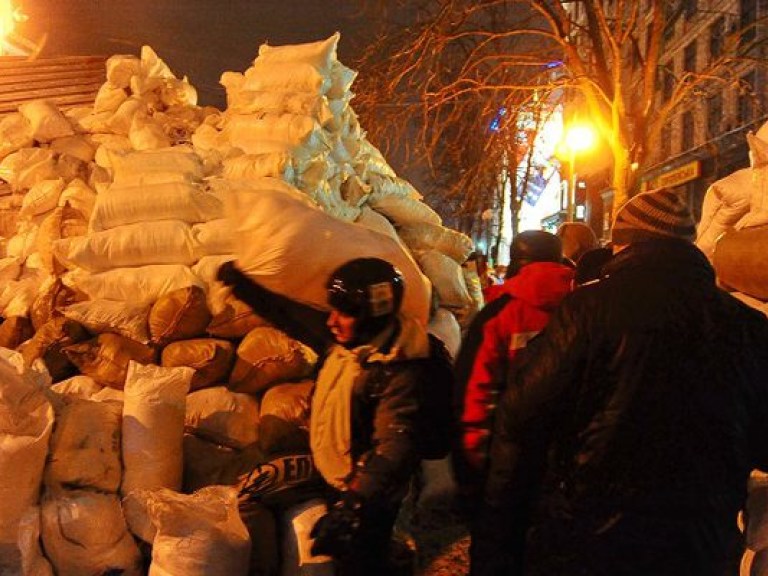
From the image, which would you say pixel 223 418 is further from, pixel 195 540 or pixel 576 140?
pixel 576 140

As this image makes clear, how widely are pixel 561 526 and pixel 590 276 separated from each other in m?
1.67

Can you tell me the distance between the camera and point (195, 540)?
2.92m

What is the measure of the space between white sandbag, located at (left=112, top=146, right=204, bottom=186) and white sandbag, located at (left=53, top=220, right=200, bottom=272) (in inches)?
18.1

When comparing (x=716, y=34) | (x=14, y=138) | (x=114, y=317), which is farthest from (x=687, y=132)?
(x=114, y=317)

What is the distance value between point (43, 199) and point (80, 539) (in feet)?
13.3

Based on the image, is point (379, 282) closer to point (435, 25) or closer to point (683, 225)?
point (683, 225)

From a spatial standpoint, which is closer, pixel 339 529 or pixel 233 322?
pixel 339 529

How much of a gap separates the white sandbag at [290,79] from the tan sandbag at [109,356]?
2.68 meters

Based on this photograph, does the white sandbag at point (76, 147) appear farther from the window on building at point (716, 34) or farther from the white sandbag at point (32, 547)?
the window on building at point (716, 34)

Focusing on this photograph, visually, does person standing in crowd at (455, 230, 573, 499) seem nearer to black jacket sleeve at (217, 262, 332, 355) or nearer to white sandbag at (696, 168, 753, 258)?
black jacket sleeve at (217, 262, 332, 355)

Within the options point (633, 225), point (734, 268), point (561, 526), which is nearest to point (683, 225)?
point (633, 225)

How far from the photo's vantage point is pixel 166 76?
7.91 metres

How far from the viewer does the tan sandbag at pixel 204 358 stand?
4117mm

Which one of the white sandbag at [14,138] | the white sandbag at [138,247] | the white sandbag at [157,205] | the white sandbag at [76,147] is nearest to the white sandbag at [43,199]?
the white sandbag at [76,147]
